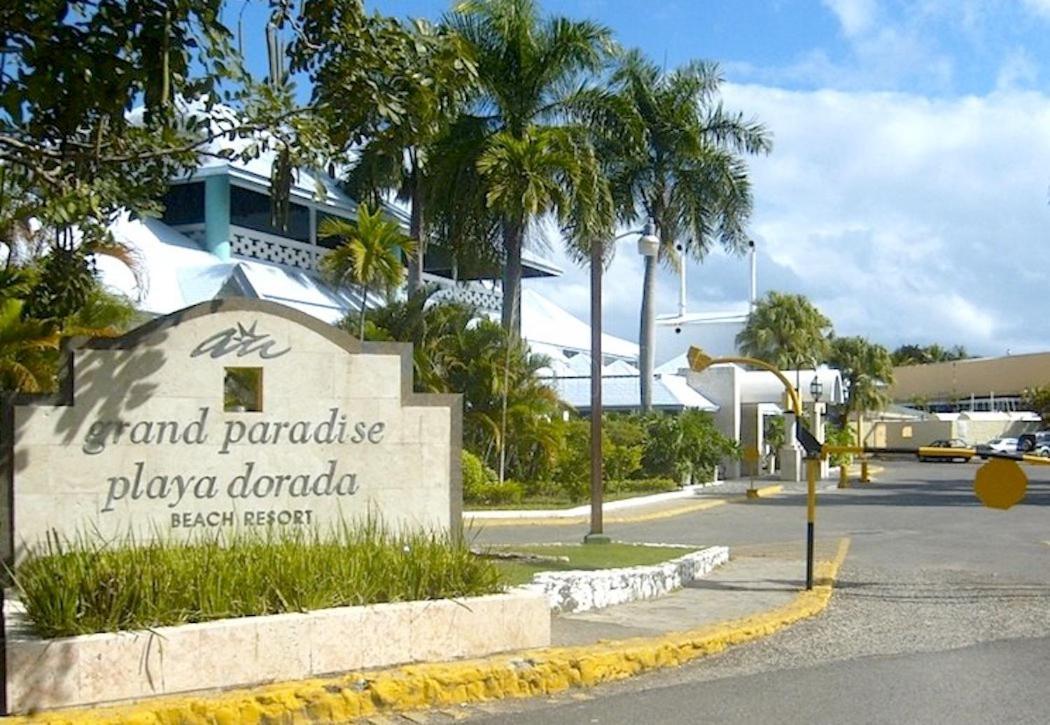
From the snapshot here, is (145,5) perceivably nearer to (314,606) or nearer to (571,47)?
(314,606)

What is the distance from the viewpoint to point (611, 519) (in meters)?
26.2

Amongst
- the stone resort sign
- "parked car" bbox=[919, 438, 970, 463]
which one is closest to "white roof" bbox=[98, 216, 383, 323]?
"parked car" bbox=[919, 438, 970, 463]

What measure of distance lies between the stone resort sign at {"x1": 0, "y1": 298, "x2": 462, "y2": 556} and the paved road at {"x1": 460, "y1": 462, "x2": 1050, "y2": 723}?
9.55ft

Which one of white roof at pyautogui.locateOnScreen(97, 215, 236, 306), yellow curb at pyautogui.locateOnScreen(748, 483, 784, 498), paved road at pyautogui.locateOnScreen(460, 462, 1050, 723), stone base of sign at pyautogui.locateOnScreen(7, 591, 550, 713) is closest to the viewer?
stone base of sign at pyautogui.locateOnScreen(7, 591, 550, 713)

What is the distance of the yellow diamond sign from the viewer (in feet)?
42.9

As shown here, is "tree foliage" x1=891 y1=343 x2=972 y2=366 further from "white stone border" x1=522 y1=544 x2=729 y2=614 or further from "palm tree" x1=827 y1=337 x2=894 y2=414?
"white stone border" x1=522 y1=544 x2=729 y2=614

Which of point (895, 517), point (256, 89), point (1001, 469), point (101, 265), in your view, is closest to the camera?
point (256, 89)

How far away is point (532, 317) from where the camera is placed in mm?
44688

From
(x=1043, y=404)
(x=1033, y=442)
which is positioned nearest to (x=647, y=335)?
(x=1033, y=442)

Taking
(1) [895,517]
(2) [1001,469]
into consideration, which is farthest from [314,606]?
(1) [895,517]

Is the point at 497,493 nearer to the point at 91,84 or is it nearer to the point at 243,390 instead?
the point at 243,390

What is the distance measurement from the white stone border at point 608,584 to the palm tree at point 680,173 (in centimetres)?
2339

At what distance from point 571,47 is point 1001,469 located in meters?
18.3

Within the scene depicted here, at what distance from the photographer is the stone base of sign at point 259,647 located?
23.9ft
